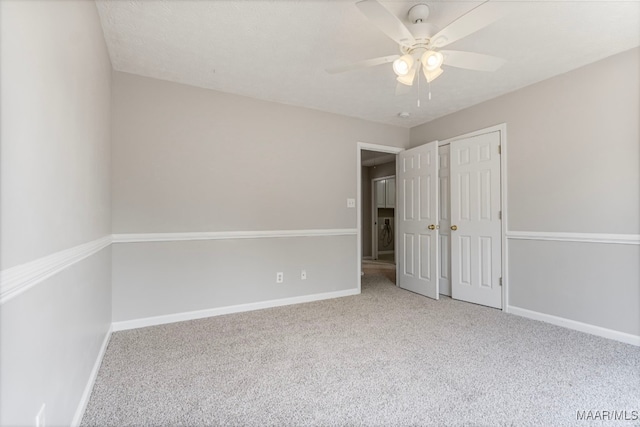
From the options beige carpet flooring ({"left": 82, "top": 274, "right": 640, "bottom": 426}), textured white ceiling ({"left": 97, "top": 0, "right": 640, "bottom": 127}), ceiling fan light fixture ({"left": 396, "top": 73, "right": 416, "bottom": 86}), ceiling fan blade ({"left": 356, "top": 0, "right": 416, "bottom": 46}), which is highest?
textured white ceiling ({"left": 97, "top": 0, "right": 640, "bottom": 127})

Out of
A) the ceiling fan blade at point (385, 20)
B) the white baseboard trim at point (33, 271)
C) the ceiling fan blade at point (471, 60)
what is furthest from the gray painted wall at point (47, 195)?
the ceiling fan blade at point (471, 60)

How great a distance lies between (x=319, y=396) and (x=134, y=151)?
102 inches

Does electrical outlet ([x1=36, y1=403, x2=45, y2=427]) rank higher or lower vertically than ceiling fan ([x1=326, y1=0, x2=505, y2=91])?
lower

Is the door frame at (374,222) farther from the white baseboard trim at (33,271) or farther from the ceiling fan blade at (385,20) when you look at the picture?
the white baseboard trim at (33,271)

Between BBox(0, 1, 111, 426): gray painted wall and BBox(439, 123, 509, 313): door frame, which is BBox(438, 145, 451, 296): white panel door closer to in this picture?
BBox(439, 123, 509, 313): door frame

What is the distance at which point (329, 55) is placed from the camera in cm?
247

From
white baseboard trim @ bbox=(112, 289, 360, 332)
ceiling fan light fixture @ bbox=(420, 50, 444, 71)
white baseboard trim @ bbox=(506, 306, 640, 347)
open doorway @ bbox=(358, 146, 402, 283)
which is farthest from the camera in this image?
open doorway @ bbox=(358, 146, 402, 283)

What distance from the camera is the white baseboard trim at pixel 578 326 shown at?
242 centimetres

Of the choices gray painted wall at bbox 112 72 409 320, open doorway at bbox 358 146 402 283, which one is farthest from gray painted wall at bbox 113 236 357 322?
open doorway at bbox 358 146 402 283

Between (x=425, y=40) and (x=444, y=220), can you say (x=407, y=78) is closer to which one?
(x=425, y=40)

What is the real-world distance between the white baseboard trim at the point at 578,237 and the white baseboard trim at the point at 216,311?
2.05 meters

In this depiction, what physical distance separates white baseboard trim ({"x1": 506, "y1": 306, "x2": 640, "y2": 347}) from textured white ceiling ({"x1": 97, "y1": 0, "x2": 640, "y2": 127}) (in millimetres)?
2311

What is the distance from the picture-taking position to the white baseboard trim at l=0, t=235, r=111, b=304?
0.78 metres

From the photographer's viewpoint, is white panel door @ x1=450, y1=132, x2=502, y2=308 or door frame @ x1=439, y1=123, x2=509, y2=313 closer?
door frame @ x1=439, y1=123, x2=509, y2=313
